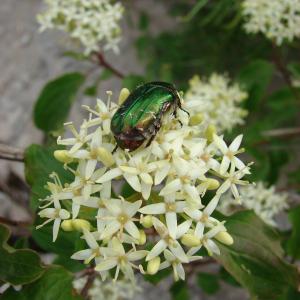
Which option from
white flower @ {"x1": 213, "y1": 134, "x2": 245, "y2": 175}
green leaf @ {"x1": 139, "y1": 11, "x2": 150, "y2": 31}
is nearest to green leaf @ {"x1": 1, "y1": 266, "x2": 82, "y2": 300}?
white flower @ {"x1": 213, "y1": 134, "x2": 245, "y2": 175}

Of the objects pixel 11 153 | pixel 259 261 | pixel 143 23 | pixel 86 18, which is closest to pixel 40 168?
pixel 11 153

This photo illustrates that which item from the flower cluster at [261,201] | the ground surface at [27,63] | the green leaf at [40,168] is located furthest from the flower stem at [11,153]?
the ground surface at [27,63]

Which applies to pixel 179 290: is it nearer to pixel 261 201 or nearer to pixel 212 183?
pixel 261 201

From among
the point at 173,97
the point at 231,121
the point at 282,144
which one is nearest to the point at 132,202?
the point at 173,97

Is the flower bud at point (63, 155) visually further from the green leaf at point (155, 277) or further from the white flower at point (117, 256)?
the green leaf at point (155, 277)

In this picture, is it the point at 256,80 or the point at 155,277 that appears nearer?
the point at 155,277

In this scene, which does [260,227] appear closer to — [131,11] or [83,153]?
[83,153]
